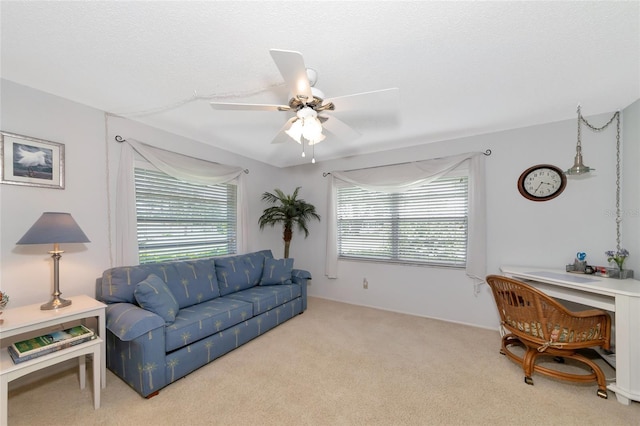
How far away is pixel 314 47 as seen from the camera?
1.62m

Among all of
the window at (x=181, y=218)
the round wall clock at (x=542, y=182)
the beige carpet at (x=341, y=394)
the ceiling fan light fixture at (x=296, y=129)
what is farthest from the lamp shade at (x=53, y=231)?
the round wall clock at (x=542, y=182)

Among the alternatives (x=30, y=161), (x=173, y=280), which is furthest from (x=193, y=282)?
(x=30, y=161)

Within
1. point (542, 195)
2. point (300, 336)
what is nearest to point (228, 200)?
point (300, 336)

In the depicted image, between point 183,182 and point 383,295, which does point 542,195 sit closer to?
point 383,295

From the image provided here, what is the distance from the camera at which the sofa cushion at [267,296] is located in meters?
2.91

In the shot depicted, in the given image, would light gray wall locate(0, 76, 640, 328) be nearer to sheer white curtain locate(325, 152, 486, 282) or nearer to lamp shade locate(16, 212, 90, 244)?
sheer white curtain locate(325, 152, 486, 282)

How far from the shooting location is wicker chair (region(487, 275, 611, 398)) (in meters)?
1.92

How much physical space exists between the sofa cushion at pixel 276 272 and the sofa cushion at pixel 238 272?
3.4 inches

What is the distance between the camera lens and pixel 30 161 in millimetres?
2078

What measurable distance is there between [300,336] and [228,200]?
225 cm

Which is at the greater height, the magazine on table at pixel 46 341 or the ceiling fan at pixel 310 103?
the ceiling fan at pixel 310 103

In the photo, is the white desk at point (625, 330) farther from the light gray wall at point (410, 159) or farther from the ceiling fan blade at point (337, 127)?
the ceiling fan blade at point (337, 127)

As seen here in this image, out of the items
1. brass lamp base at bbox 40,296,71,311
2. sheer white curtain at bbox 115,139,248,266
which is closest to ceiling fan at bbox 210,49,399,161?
sheer white curtain at bbox 115,139,248,266

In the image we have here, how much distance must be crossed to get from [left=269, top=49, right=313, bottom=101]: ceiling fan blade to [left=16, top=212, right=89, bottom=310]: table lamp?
192 centimetres
